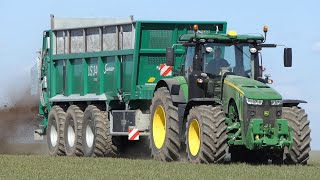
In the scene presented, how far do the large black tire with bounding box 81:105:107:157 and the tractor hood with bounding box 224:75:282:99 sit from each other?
18.3 ft

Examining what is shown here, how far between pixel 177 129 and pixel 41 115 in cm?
886

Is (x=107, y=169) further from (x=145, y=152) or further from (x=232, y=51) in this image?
(x=145, y=152)

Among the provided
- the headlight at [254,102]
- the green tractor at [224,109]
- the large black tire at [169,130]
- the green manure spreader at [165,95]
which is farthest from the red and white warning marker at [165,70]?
the headlight at [254,102]

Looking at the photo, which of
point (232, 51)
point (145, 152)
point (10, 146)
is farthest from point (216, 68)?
point (10, 146)

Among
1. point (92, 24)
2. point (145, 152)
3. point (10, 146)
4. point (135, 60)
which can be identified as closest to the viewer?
point (135, 60)

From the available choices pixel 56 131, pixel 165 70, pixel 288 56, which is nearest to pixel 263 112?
pixel 288 56

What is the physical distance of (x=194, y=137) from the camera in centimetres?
1978

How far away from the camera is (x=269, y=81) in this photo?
66.9 ft

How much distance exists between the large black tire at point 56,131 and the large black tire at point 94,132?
4.98 feet

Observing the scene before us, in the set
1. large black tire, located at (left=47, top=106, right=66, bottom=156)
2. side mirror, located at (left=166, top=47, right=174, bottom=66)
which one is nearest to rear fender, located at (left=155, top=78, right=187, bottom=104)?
side mirror, located at (left=166, top=47, right=174, bottom=66)

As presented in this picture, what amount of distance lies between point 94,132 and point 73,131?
176 cm

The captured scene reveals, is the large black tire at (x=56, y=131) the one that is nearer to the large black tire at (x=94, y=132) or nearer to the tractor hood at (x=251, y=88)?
the large black tire at (x=94, y=132)

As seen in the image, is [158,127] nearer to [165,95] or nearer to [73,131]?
[165,95]

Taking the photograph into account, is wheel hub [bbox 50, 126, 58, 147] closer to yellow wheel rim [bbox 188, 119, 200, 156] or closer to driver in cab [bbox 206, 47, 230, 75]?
yellow wheel rim [bbox 188, 119, 200, 156]
